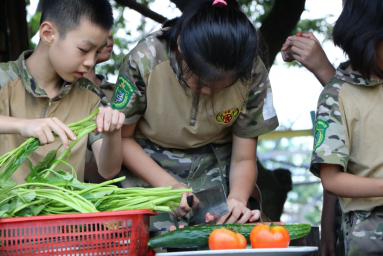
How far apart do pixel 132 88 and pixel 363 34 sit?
998 mm

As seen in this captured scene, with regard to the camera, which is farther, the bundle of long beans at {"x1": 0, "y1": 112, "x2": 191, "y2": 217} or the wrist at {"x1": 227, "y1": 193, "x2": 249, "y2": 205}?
the wrist at {"x1": 227, "y1": 193, "x2": 249, "y2": 205}

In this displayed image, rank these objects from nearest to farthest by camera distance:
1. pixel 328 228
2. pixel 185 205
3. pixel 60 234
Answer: pixel 60 234 → pixel 185 205 → pixel 328 228

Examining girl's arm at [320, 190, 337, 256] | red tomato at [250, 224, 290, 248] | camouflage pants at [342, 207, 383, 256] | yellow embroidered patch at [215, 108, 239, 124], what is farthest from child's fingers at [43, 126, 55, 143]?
girl's arm at [320, 190, 337, 256]

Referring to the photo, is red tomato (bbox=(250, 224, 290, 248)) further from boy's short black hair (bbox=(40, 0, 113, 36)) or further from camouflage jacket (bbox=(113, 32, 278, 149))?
boy's short black hair (bbox=(40, 0, 113, 36))

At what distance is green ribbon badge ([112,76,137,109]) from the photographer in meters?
3.05

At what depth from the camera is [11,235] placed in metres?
1.97

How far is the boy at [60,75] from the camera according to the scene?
118 inches

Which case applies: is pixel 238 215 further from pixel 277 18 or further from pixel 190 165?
pixel 277 18

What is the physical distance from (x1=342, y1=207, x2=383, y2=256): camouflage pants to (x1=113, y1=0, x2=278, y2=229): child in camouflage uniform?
41 cm

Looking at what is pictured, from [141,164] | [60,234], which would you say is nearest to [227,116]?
[141,164]

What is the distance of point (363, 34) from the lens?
2.91 meters

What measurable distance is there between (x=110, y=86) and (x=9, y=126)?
43.8 inches

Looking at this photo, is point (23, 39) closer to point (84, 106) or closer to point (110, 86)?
point (110, 86)

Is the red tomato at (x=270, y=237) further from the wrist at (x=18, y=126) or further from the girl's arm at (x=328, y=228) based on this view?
the girl's arm at (x=328, y=228)
